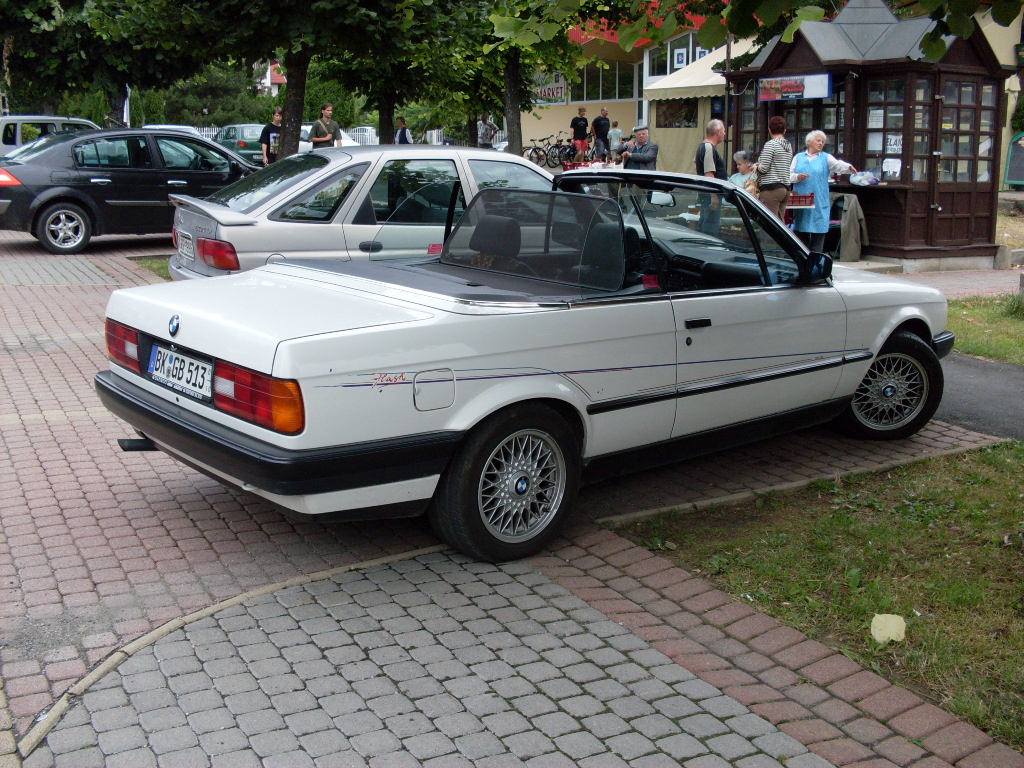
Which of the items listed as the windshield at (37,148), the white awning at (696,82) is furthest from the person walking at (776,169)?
the white awning at (696,82)

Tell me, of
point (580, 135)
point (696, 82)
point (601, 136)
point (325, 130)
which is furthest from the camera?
point (580, 135)

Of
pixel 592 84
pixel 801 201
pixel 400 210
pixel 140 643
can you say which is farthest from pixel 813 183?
pixel 592 84

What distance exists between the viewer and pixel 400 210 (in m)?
8.76

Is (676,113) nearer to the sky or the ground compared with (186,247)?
nearer to the sky

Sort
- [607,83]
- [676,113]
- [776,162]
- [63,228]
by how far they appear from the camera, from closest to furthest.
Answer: [776,162] < [63,228] < [676,113] < [607,83]

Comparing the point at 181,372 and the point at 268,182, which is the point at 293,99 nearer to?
the point at 268,182

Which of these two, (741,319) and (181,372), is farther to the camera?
(741,319)

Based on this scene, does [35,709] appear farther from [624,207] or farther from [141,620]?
[624,207]

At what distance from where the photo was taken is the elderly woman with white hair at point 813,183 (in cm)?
1239

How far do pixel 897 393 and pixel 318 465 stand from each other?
400 cm

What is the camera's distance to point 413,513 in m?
4.51

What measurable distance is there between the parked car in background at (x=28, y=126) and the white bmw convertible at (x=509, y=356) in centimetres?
1807

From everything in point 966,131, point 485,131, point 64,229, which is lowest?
point 64,229

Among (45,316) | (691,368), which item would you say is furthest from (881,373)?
(45,316)
